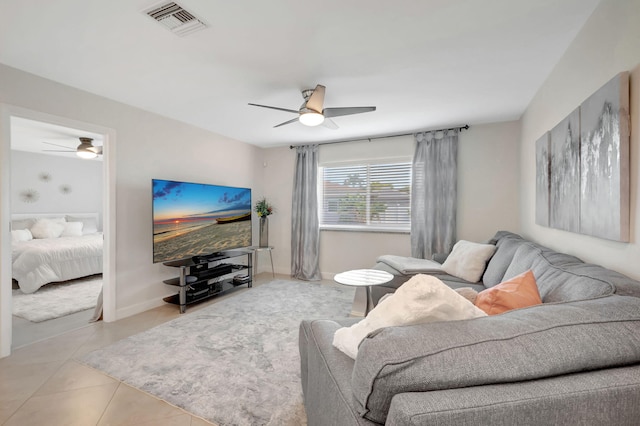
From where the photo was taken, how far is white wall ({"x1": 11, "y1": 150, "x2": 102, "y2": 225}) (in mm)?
5406

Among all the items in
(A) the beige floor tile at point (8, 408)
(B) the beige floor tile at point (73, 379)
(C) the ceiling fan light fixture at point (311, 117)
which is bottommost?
(A) the beige floor tile at point (8, 408)

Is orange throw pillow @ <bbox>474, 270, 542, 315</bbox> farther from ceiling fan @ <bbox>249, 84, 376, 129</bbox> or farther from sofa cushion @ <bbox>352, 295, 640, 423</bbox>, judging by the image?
ceiling fan @ <bbox>249, 84, 376, 129</bbox>

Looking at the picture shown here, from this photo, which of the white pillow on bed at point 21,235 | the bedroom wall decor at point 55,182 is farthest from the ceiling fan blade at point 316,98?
the bedroom wall decor at point 55,182

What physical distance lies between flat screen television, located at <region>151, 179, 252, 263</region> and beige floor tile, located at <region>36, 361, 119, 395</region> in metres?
1.21

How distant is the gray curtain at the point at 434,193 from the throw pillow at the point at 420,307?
323cm

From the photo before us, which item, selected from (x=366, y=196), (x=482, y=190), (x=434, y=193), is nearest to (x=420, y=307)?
(x=434, y=193)

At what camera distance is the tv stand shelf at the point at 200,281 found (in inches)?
132

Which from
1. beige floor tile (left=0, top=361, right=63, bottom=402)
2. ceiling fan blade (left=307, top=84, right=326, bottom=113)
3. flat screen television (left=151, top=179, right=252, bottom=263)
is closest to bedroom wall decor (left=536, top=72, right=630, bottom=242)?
ceiling fan blade (left=307, top=84, right=326, bottom=113)

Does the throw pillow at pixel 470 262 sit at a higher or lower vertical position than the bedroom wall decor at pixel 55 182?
lower

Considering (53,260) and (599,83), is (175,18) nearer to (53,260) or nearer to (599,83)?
(599,83)

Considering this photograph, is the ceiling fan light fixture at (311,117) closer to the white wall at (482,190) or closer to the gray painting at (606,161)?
the gray painting at (606,161)

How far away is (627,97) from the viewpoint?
1.30 m

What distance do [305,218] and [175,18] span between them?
350cm

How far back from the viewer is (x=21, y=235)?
4.75m
